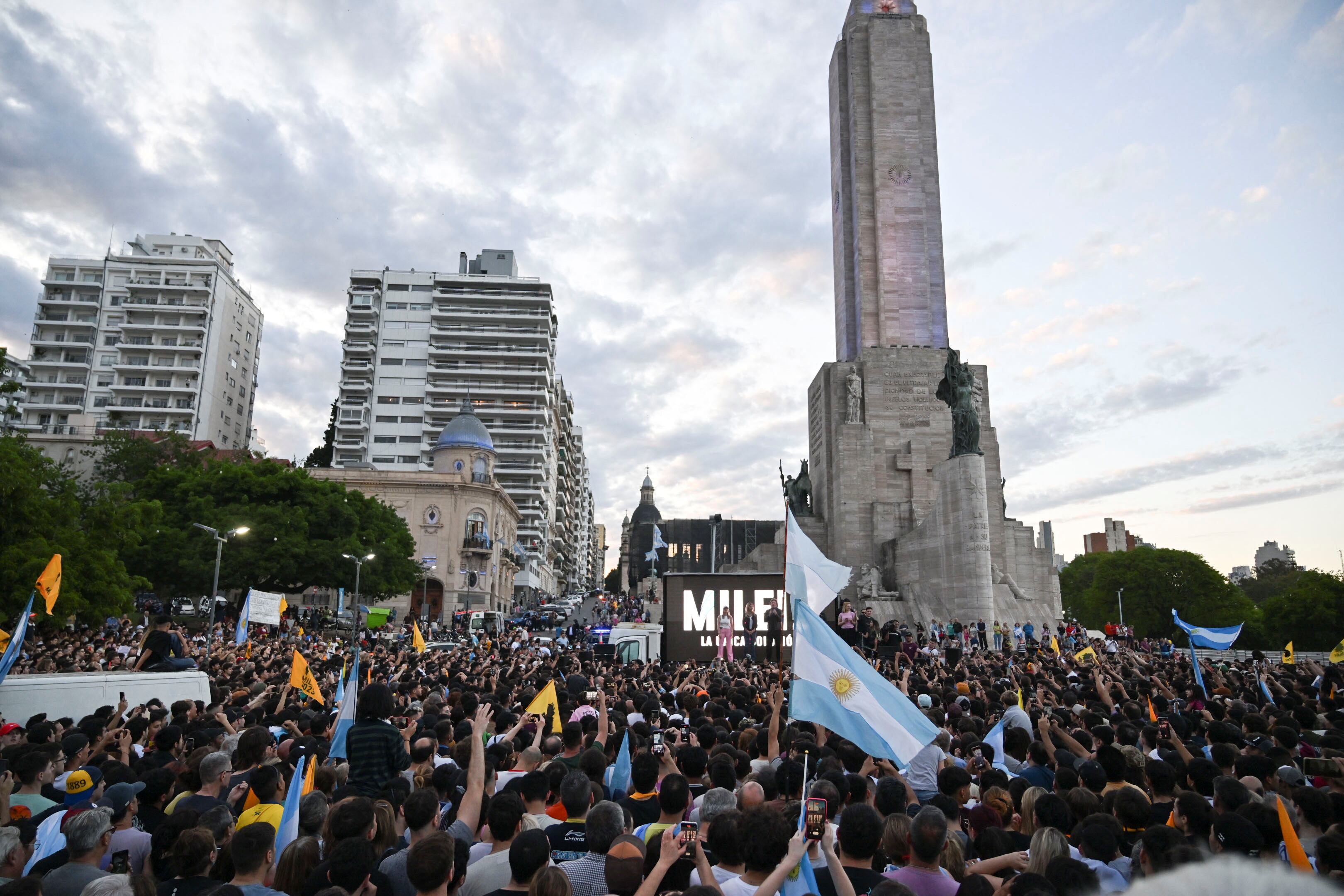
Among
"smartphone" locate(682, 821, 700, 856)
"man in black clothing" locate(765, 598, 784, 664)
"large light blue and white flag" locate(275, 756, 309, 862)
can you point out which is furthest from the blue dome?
"smartphone" locate(682, 821, 700, 856)

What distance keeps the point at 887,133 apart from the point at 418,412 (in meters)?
63.7

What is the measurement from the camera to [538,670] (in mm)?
14734

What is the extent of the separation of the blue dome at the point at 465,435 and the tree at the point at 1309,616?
59.2m

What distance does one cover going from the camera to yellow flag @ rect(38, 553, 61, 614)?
13375mm

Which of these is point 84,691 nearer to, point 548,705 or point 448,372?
point 548,705

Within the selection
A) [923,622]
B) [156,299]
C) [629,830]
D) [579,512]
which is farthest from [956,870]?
[579,512]

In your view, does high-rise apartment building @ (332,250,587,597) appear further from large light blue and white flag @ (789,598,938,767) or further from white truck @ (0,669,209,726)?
large light blue and white flag @ (789,598,938,767)

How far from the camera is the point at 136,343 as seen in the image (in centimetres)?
8675

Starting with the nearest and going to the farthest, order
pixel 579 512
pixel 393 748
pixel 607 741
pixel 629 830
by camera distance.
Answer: pixel 629 830 < pixel 393 748 < pixel 607 741 < pixel 579 512

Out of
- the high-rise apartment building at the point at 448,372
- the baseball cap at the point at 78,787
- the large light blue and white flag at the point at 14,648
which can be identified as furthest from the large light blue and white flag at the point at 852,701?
the high-rise apartment building at the point at 448,372

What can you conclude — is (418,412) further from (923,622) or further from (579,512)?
(923,622)

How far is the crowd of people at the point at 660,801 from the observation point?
13.3 ft

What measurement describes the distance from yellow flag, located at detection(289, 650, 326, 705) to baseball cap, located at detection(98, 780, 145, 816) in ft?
17.9

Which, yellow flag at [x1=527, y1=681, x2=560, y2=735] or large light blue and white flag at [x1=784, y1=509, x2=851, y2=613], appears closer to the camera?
large light blue and white flag at [x1=784, y1=509, x2=851, y2=613]
